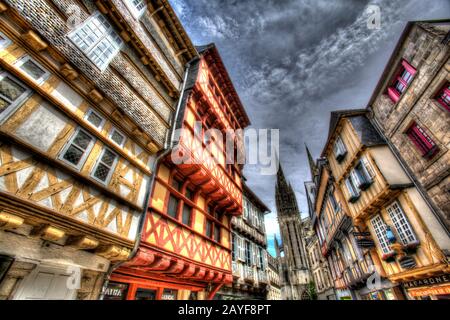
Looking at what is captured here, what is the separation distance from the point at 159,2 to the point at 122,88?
506 centimetres

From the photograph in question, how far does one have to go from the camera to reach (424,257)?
26.1 feet

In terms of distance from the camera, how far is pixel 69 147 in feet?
15.5

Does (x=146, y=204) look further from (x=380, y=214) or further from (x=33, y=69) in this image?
(x=380, y=214)

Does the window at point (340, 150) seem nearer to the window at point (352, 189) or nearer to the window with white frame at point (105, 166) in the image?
the window at point (352, 189)

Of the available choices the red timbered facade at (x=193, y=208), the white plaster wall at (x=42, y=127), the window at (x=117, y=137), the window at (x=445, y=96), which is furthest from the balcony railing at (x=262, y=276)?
the white plaster wall at (x=42, y=127)

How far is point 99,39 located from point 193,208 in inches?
Answer: 254

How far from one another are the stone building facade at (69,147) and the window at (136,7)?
722mm

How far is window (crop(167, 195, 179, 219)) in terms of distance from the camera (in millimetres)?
7516

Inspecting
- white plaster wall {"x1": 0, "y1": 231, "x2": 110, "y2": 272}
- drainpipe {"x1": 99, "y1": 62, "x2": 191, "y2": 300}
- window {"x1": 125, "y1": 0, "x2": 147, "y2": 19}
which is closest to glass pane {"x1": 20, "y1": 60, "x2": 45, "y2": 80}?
white plaster wall {"x1": 0, "y1": 231, "x2": 110, "y2": 272}

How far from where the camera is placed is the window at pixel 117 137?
19.4 ft

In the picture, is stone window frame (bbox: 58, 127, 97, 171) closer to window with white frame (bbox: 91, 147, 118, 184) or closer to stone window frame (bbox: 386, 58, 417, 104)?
window with white frame (bbox: 91, 147, 118, 184)

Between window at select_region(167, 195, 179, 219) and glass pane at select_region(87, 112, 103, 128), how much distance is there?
3.44m

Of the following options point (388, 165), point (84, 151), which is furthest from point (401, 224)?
point (84, 151)
